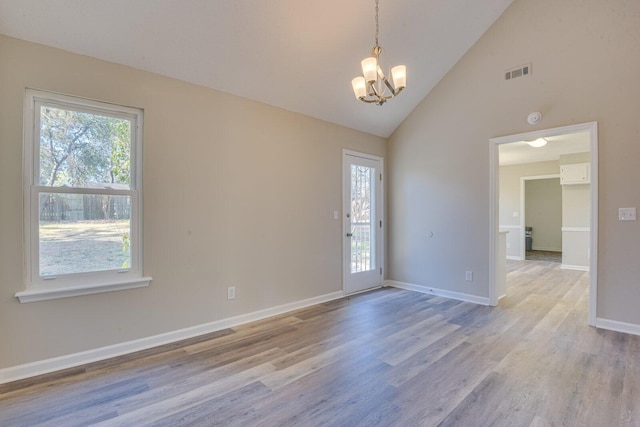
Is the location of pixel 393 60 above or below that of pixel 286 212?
above

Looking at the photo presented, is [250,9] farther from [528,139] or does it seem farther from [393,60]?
[528,139]

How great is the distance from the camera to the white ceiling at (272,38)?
7.97ft

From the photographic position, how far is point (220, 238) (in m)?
3.37

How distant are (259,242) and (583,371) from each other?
3194 millimetres

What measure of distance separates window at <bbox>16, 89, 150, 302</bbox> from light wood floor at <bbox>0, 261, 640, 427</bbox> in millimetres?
768

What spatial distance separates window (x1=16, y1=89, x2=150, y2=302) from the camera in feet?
8.03

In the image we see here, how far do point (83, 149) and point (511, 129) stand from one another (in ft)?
15.3

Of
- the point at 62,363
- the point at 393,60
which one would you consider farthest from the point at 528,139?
the point at 62,363

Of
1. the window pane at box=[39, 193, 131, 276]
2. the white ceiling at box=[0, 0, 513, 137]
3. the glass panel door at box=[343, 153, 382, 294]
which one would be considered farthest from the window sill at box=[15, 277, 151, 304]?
A: the glass panel door at box=[343, 153, 382, 294]

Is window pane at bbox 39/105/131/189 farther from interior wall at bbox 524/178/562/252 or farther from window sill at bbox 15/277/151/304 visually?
interior wall at bbox 524/178/562/252

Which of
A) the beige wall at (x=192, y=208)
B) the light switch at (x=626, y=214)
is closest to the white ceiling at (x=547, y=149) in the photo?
the light switch at (x=626, y=214)

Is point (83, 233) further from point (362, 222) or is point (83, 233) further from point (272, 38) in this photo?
point (362, 222)

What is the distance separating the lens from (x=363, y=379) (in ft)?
7.64

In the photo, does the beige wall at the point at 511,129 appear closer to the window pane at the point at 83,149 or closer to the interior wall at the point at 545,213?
the window pane at the point at 83,149
